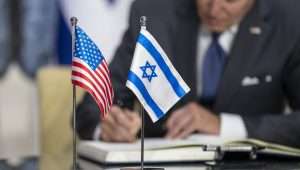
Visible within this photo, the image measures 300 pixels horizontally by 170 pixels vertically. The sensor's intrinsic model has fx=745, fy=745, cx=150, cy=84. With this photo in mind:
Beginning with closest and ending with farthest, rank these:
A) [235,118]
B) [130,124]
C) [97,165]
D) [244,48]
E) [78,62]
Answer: [78,62], [97,165], [130,124], [235,118], [244,48]

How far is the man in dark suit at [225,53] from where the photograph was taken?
2.57 metres

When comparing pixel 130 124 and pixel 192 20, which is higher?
pixel 192 20

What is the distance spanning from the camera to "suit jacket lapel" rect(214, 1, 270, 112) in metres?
2.58

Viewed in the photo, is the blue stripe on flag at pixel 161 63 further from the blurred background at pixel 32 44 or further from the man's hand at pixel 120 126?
the blurred background at pixel 32 44

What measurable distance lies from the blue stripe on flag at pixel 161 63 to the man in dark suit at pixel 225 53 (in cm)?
91

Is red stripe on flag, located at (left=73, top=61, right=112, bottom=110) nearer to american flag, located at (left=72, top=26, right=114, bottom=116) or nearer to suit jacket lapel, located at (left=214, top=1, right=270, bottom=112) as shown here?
american flag, located at (left=72, top=26, right=114, bottom=116)

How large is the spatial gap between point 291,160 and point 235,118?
0.48 meters

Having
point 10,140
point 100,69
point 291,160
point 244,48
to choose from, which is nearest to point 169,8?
point 244,48

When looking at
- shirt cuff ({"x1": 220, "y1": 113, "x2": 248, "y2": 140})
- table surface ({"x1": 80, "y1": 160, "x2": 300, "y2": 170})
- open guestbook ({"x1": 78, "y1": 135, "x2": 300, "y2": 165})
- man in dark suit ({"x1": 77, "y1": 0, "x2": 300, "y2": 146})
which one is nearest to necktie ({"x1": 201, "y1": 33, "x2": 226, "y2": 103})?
man in dark suit ({"x1": 77, "y1": 0, "x2": 300, "y2": 146})

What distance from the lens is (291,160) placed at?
1.98 metres

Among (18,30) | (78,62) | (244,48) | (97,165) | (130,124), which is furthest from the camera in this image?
(18,30)

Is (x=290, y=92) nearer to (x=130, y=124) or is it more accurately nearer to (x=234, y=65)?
(x=234, y=65)

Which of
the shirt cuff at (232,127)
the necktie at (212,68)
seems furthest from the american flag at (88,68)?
the necktie at (212,68)

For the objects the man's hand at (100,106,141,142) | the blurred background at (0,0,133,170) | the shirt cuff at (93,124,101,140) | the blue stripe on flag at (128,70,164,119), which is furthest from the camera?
the blurred background at (0,0,133,170)
